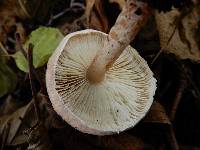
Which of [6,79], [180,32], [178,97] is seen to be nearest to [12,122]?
[6,79]

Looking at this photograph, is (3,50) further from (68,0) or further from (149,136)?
(149,136)

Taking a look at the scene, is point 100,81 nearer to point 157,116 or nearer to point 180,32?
point 157,116

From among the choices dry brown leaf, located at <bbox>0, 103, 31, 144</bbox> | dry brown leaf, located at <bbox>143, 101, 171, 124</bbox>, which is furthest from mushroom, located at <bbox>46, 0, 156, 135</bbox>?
dry brown leaf, located at <bbox>0, 103, 31, 144</bbox>

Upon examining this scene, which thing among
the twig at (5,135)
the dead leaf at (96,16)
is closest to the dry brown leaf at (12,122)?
the twig at (5,135)

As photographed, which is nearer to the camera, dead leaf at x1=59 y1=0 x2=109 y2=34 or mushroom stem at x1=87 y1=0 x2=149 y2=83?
mushroom stem at x1=87 y1=0 x2=149 y2=83

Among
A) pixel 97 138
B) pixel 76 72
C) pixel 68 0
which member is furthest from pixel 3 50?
pixel 97 138

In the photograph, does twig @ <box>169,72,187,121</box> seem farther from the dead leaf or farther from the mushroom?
the dead leaf

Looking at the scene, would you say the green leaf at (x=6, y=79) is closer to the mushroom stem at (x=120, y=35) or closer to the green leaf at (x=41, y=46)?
the green leaf at (x=41, y=46)

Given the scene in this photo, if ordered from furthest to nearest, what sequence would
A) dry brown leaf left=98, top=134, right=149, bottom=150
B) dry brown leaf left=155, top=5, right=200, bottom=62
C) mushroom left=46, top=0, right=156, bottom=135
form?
dry brown leaf left=155, top=5, right=200, bottom=62
dry brown leaf left=98, top=134, right=149, bottom=150
mushroom left=46, top=0, right=156, bottom=135
